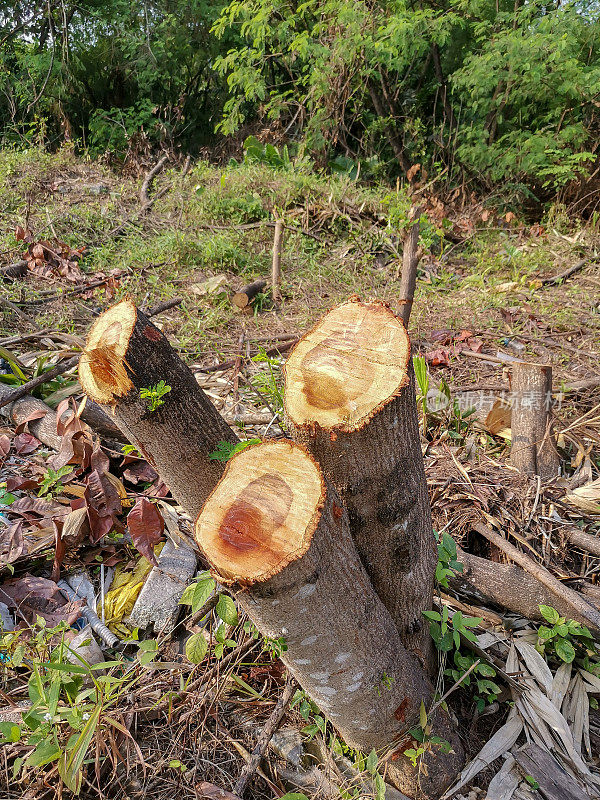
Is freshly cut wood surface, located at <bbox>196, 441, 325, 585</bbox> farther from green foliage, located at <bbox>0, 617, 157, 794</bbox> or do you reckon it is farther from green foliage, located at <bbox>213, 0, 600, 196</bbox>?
green foliage, located at <bbox>213, 0, 600, 196</bbox>

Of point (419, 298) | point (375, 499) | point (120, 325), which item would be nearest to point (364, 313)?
point (375, 499)

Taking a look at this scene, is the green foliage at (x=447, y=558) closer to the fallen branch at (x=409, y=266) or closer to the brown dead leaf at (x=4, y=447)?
the fallen branch at (x=409, y=266)

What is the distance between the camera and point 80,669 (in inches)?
57.4

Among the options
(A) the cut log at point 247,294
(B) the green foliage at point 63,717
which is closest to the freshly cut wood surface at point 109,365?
(B) the green foliage at point 63,717

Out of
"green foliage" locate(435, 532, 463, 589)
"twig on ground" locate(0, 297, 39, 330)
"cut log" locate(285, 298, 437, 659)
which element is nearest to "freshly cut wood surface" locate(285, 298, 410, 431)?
"cut log" locate(285, 298, 437, 659)

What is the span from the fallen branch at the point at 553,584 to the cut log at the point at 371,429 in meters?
0.68

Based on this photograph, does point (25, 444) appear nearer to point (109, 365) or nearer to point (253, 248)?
point (109, 365)

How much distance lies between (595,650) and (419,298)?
3.88 m

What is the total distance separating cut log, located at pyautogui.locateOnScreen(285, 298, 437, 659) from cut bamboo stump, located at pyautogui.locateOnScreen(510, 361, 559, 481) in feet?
4.44

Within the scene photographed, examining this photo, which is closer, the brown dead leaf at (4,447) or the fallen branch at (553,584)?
the fallen branch at (553,584)

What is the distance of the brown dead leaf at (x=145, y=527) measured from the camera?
6.76ft

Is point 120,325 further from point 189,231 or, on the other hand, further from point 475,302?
point 189,231

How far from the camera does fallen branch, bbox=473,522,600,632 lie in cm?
178

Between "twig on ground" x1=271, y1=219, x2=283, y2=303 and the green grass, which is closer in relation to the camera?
the green grass
